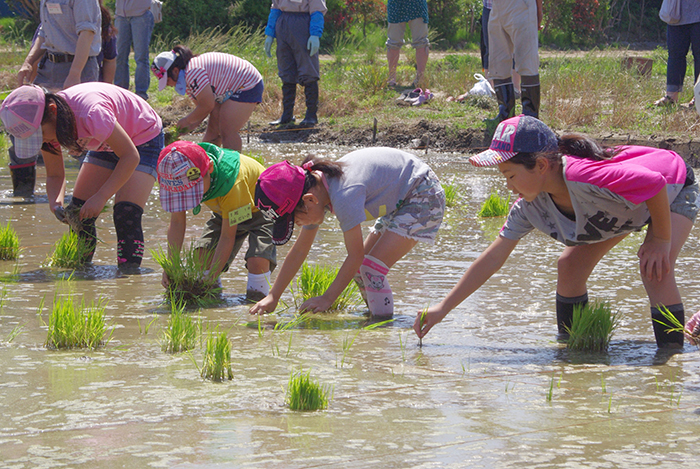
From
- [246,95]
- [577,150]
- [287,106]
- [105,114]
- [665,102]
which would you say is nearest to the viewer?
[577,150]

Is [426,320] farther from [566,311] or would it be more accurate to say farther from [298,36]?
[298,36]

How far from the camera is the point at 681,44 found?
29.6ft

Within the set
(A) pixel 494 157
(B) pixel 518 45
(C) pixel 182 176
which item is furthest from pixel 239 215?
(B) pixel 518 45

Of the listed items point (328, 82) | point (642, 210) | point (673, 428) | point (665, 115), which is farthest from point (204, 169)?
point (328, 82)

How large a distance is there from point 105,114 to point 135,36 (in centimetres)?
668

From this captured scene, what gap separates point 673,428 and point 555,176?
118 centimetres

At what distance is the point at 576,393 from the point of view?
2.76 metres

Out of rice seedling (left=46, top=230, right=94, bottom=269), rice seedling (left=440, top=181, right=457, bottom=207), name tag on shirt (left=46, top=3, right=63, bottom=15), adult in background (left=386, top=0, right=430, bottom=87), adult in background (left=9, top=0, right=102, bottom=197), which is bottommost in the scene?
rice seedling (left=46, top=230, right=94, bottom=269)

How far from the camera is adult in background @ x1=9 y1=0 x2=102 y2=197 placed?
622cm

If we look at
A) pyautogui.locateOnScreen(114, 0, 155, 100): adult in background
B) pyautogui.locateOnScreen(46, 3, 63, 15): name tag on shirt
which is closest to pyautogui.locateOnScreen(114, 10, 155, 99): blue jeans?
pyautogui.locateOnScreen(114, 0, 155, 100): adult in background

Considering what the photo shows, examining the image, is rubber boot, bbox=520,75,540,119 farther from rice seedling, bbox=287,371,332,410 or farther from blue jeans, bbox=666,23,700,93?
rice seedling, bbox=287,371,332,410

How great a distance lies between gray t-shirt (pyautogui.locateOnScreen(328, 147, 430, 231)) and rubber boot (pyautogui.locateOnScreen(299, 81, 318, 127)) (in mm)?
6659

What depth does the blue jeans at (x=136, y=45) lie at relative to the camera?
1059 cm

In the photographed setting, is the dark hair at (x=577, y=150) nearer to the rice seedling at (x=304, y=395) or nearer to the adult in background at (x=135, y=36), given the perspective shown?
the rice seedling at (x=304, y=395)
